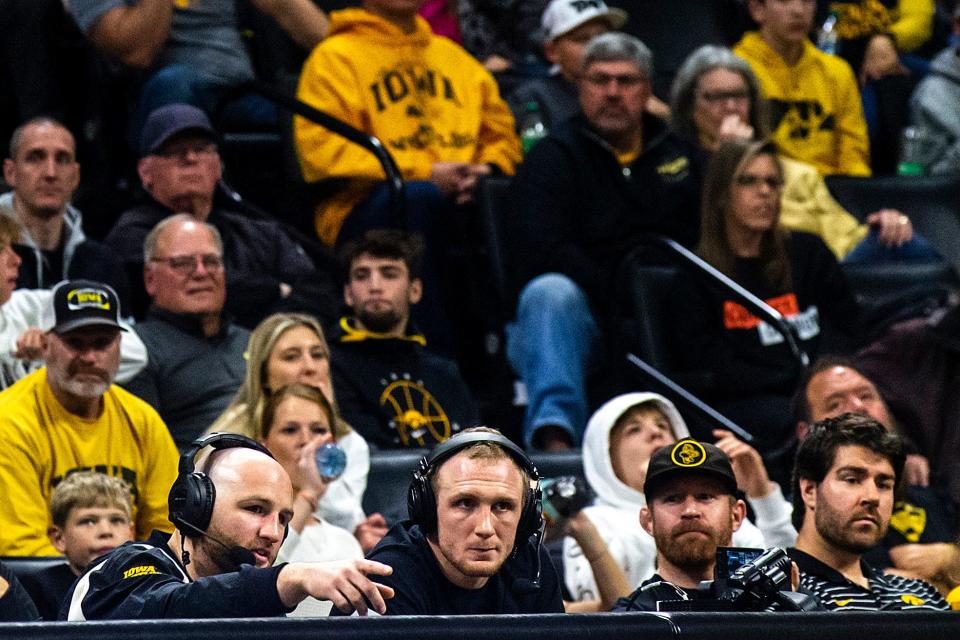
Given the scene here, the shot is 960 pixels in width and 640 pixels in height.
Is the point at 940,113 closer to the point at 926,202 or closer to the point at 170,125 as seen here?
the point at 926,202

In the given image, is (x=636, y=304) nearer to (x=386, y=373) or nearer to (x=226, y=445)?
(x=386, y=373)

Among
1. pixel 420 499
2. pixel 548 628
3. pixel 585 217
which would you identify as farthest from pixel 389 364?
pixel 548 628

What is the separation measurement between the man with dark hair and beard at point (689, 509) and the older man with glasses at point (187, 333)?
6.64 ft

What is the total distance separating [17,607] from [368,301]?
238 cm

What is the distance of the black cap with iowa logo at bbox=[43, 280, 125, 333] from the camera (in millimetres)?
5672

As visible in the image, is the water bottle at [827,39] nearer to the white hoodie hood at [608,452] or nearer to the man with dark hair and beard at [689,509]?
the white hoodie hood at [608,452]

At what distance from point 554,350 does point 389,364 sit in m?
0.63

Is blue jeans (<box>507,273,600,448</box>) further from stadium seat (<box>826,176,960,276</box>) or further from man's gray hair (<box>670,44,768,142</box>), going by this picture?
stadium seat (<box>826,176,960,276</box>)

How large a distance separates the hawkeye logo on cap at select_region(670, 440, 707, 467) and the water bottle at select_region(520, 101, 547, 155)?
4.02 m

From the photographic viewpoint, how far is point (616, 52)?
7.82m

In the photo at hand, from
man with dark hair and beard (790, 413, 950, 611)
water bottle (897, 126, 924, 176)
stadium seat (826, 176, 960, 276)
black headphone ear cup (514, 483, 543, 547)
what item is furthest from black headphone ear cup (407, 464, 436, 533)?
water bottle (897, 126, 924, 176)

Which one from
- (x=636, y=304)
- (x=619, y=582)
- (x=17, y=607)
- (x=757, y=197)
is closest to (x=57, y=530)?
(x=17, y=607)

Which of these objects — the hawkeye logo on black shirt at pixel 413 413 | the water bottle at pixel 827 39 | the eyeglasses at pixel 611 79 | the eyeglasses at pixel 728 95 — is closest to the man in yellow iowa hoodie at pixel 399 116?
the eyeglasses at pixel 611 79

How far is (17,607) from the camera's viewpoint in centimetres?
474
